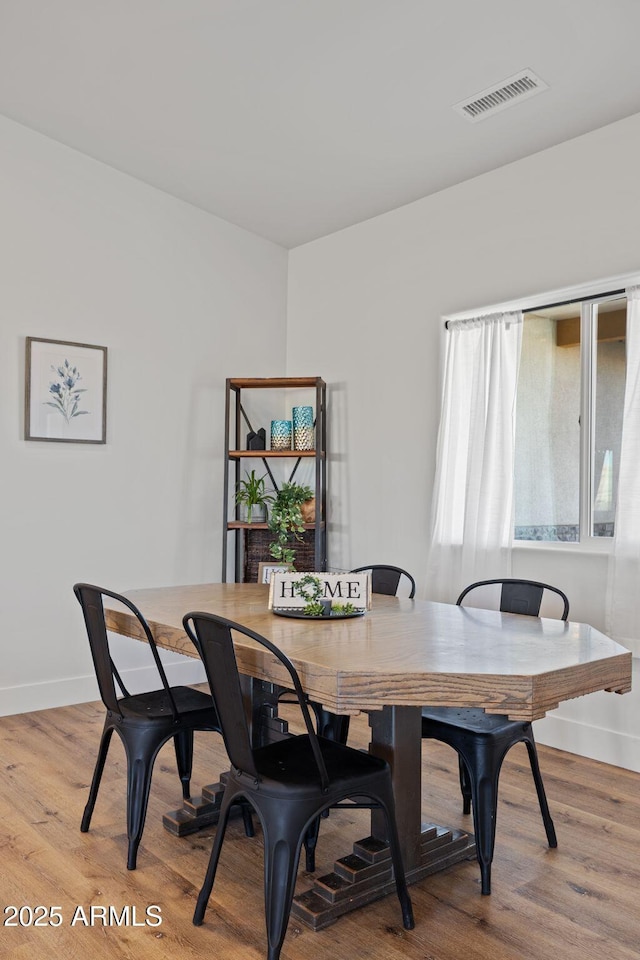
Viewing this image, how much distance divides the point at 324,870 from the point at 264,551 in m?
2.58

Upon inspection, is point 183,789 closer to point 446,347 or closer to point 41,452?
point 41,452

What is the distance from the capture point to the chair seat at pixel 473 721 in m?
2.26

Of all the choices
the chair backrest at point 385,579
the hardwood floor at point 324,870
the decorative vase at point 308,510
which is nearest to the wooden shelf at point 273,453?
the decorative vase at point 308,510

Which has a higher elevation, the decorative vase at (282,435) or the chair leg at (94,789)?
the decorative vase at (282,435)

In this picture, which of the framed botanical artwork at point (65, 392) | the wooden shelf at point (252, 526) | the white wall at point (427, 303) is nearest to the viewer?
the white wall at point (427, 303)

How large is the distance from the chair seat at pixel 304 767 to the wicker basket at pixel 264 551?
2.54 m

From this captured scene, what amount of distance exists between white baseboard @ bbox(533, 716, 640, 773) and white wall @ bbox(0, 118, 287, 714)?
2.22m

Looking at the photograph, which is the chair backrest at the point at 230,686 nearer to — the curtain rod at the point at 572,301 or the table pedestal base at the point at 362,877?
the table pedestal base at the point at 362,877

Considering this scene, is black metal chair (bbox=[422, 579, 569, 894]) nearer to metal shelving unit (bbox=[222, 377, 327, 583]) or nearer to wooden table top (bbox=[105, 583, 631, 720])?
wooden table top (bbox=[105, 583, 631, 720])

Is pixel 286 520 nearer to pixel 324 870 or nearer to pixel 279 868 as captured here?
pixel 324 870

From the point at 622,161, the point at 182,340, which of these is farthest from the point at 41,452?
the point at 622,161

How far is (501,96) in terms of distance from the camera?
128 inches

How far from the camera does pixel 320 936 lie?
A: 77.3 inches

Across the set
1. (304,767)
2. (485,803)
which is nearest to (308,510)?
(485,803)
